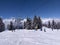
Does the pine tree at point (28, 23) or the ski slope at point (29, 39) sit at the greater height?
the pine tree at point (28, 23)

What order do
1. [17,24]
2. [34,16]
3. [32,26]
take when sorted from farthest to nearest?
1. [17,24]
2. [34,16]
3. [32,26]

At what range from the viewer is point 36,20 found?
72312 mm

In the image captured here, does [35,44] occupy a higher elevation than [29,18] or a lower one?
lower

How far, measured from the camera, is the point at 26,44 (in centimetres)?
1052

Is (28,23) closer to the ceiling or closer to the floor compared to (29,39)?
closer to the ceiling

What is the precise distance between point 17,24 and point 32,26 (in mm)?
28828

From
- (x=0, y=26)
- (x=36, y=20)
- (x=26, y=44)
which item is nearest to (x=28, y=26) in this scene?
(x=36, y=20)

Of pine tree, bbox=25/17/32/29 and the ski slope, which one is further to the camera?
pine tree, bbox=25/17/32/29

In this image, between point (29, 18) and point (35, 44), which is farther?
point (29, 18)

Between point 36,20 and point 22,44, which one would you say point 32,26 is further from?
Answer: point 22,44

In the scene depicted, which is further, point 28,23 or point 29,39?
point 28,23

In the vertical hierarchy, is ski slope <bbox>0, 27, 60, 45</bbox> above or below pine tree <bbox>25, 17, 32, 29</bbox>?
below

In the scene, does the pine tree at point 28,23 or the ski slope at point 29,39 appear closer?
the ski slope at point 29,39

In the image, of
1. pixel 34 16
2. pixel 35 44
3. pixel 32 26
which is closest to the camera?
pixel 35 44
